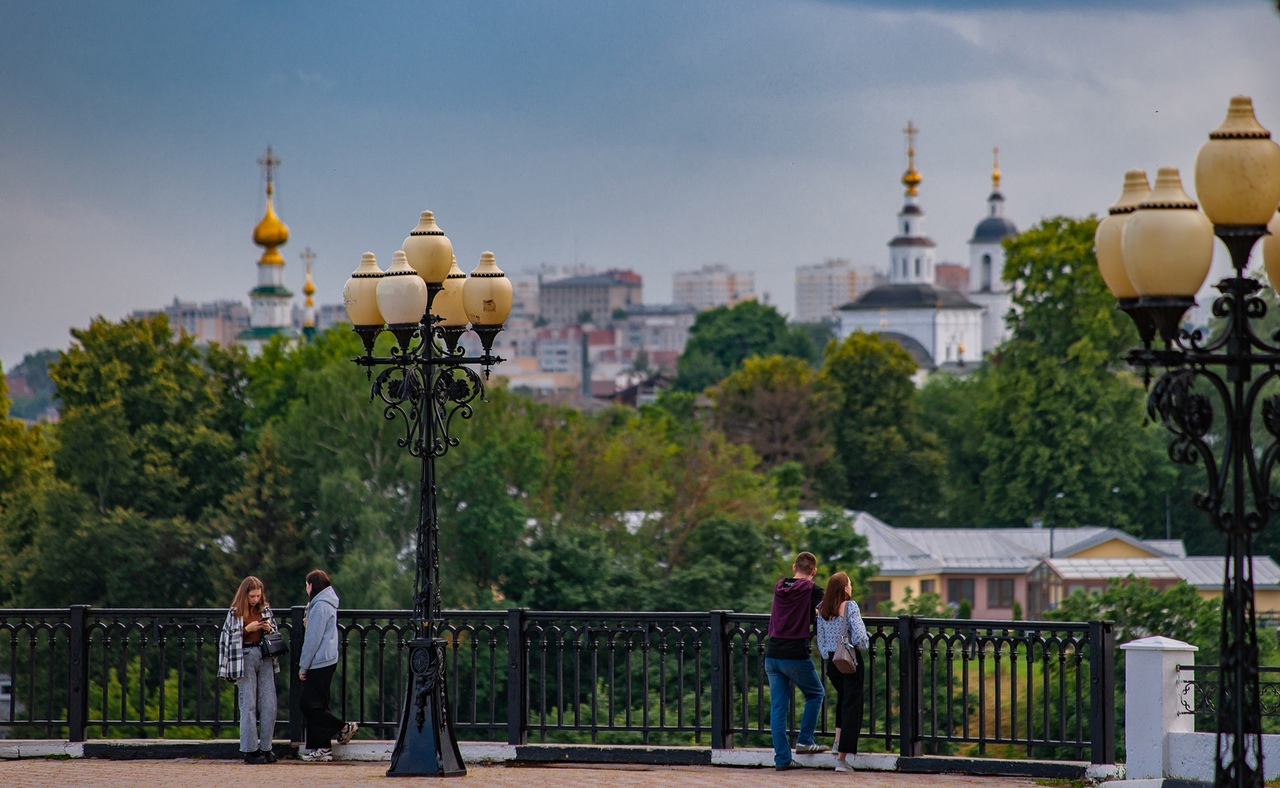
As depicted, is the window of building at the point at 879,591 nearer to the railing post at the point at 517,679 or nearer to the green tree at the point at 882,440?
the green tree at the point at 882,440

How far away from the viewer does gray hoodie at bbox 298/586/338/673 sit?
11891 millimetres

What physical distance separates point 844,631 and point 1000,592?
58388 mm

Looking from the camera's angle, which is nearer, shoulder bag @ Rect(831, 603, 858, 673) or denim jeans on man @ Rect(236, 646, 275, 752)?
shoulder bag @ Rect(831, 603, 858, 673)

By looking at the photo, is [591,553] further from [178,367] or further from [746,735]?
[746,735]

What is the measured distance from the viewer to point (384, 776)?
441 inches

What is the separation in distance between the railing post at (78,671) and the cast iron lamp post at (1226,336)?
7656 mm

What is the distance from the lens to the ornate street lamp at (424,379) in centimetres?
1112

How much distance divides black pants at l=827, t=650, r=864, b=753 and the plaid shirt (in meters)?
3.88

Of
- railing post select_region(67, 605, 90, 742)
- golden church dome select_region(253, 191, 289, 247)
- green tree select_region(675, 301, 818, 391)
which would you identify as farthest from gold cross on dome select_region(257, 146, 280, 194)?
railing post select_region(67, 605, 90, 742)

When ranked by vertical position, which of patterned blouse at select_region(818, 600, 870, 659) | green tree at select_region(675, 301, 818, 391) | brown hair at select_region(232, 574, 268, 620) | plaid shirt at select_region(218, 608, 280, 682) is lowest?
plaid shirt at select_region(218, 608, 280, 682)

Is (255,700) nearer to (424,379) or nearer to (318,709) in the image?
(318,709)

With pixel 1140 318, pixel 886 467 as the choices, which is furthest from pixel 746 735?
pixel 886 467

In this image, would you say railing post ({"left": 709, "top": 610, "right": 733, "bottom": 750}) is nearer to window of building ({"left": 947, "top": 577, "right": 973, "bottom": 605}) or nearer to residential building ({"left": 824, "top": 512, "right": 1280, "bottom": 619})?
residential building ({"left": 824, "top": 512, "right": 1280, "bottom": 619})

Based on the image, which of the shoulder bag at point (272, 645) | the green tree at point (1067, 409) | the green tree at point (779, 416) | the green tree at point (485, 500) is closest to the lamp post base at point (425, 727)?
the shoulder bag at point (272, 645)
